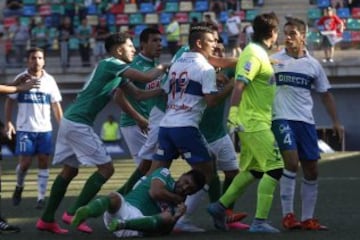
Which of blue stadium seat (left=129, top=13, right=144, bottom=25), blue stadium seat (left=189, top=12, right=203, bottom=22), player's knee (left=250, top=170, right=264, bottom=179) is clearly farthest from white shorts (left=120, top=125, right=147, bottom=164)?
blue stadium seat (left=129, top=13, right=144, bottom=25)

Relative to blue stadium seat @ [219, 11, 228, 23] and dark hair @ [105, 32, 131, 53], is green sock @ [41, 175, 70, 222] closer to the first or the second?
dark hair @ [105, 32, 131, 53]

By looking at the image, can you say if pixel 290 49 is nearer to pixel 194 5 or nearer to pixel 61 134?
pixel 61 134

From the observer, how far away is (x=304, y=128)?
9.82 m

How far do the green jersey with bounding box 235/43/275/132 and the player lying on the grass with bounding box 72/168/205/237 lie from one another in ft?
2.20

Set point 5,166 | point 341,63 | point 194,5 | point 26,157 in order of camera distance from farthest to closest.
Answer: point 194,5 → point 341,63 → point 5,166 → point 26,157

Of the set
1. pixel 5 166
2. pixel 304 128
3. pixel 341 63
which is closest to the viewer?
pixel 304 128

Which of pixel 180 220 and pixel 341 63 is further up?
pixel 180 220

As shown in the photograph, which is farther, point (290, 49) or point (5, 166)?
point (5, 166)

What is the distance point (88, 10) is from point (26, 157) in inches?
844

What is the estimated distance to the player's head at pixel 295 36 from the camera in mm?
9797

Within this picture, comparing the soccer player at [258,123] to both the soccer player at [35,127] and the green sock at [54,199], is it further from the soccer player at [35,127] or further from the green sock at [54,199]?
the soccer player at [35,127]

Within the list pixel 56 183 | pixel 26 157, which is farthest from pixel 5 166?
pixel 56 183

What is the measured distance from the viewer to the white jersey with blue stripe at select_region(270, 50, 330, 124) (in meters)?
9.78

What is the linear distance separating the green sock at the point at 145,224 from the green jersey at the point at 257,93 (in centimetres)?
116
